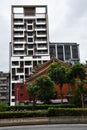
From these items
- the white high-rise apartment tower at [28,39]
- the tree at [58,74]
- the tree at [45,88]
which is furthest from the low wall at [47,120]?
the white high-rise apartment tower at [28,39]

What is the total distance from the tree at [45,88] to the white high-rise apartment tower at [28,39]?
36718mm

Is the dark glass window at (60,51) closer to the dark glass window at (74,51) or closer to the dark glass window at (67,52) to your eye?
the dark glass window at (67,52)

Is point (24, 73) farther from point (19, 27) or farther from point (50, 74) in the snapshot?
point (50, 74)

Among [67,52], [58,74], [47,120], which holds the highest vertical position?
[67,52]

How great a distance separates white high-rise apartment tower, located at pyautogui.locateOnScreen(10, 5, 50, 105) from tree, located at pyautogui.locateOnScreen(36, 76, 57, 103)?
36718 mm

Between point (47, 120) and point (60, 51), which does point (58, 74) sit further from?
point (60, 51)

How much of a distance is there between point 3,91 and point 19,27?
3219cm

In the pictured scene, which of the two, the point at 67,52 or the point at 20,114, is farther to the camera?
the point at 67,52

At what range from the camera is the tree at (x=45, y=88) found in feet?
191

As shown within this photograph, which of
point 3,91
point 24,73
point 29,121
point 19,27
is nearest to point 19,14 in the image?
point 19,27

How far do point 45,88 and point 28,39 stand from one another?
47.4 meters

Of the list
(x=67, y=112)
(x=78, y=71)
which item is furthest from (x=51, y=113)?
(x=78, y=71)

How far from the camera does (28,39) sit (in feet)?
344

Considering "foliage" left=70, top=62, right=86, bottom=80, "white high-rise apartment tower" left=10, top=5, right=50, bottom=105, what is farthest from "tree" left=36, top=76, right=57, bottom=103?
"white high-rise apartment tower" left=10, top=5, right=50, bottom=105
